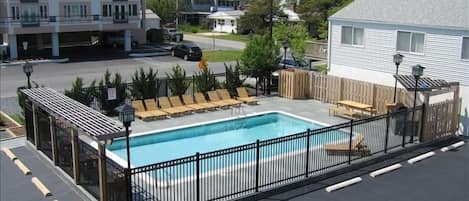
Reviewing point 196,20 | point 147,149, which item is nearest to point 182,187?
point 147,149

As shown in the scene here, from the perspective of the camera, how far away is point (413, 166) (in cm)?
1900

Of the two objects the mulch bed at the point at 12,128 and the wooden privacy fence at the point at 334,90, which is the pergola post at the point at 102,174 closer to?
the mulch bed at the point at 12,128

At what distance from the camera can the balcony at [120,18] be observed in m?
52.6

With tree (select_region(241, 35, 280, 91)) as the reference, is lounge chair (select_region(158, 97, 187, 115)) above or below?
below

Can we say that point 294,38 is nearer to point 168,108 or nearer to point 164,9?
point 168,108

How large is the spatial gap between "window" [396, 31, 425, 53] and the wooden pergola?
16998mm

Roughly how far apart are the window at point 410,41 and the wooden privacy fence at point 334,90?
2.60 m

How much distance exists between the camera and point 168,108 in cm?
2692

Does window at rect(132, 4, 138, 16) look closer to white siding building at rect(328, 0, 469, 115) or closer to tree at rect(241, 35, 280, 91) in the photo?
tree at rect(241, 35, 280, 91)

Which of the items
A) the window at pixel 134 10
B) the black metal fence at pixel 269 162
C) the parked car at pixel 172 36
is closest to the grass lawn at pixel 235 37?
the parked car at pixel 172 36

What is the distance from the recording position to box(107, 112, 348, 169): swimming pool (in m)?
21.4

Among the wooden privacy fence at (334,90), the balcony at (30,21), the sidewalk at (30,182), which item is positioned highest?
the balcony at (30,21)

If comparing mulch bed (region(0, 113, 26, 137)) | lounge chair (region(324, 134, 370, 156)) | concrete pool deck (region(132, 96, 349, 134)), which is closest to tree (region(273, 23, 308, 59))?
concrete pool deck (region(132, 96, 349, 134))

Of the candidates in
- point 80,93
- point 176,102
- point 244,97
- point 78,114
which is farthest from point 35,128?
point 244,97
